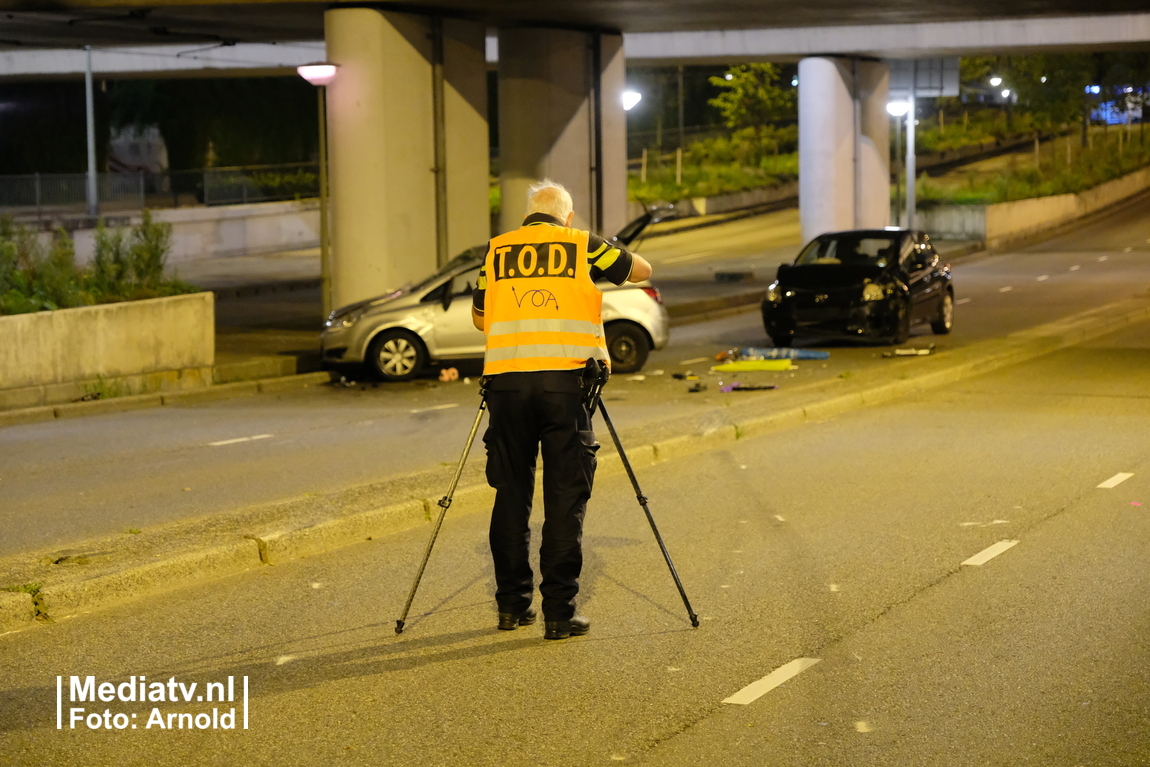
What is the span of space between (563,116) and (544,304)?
60.3ft

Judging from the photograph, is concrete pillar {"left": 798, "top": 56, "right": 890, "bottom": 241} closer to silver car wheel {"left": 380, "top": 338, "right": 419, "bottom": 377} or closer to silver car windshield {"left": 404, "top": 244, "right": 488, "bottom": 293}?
silver car windshield {"left": 404, "top": 244, "right": 488, "bottom": 293}

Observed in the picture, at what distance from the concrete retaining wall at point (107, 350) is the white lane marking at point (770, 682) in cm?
1117

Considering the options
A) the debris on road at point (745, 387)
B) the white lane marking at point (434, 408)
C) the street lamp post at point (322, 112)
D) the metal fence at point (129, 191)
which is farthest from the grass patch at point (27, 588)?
the metal fence at point (129, 191)

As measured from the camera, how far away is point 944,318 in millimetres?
21297

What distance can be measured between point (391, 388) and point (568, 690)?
11.3 m

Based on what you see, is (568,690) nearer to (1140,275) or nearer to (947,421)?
(947,421)

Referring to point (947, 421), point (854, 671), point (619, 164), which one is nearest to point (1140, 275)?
point (619, 164)

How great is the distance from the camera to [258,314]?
26172 mm

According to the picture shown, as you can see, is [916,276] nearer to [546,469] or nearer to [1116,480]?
[1116,480]

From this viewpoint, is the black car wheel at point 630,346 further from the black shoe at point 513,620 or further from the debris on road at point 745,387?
the black shoe at point 513,620

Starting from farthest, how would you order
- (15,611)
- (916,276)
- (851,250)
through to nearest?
1. (851,250)
2. (916,276)
3. (15,611)

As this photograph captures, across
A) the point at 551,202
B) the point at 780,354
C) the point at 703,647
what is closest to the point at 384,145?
the point at 780,354

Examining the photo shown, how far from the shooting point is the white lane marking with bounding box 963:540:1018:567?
796 centimetres

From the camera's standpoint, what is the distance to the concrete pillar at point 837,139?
35.3 metres
